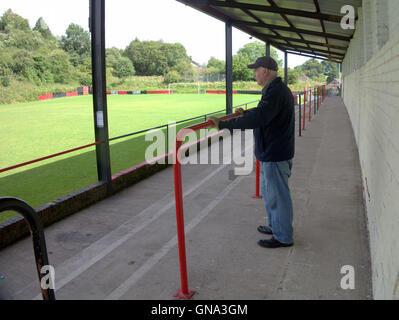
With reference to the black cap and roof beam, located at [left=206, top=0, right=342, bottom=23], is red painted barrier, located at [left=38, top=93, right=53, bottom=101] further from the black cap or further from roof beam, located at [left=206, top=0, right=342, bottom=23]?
the black cap

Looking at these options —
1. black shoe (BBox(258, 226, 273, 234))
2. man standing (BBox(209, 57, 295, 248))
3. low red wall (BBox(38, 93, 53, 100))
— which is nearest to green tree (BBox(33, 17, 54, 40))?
low red wall (BBox(38, 93, 53, 100))

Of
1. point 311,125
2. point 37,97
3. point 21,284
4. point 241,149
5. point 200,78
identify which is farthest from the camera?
point 200,78

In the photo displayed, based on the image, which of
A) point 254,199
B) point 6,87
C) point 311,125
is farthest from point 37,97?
point 254,199

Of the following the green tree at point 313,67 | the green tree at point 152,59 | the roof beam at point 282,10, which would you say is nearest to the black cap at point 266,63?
the roof beam at point 282,10

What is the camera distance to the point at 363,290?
3209 mm

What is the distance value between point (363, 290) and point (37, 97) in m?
61.3

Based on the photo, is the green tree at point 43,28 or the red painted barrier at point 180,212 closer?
the red painted barrier at point 180,212

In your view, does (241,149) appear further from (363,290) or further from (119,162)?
(363,290)

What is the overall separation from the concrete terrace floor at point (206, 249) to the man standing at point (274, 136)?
367mm

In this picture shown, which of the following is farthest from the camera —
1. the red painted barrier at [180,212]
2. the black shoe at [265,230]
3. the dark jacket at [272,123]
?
the black shoe at [265,230]

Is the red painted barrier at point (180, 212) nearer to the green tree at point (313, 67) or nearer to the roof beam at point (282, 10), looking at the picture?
the roof beam at point (282, 10)

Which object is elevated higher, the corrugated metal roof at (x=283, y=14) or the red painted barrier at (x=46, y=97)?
the corrugated metal roof at (x=283, y=14)

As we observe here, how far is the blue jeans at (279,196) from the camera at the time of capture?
3865 millimetres

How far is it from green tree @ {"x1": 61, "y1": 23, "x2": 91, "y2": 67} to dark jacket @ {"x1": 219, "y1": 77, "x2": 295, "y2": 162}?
8302 centimetres
